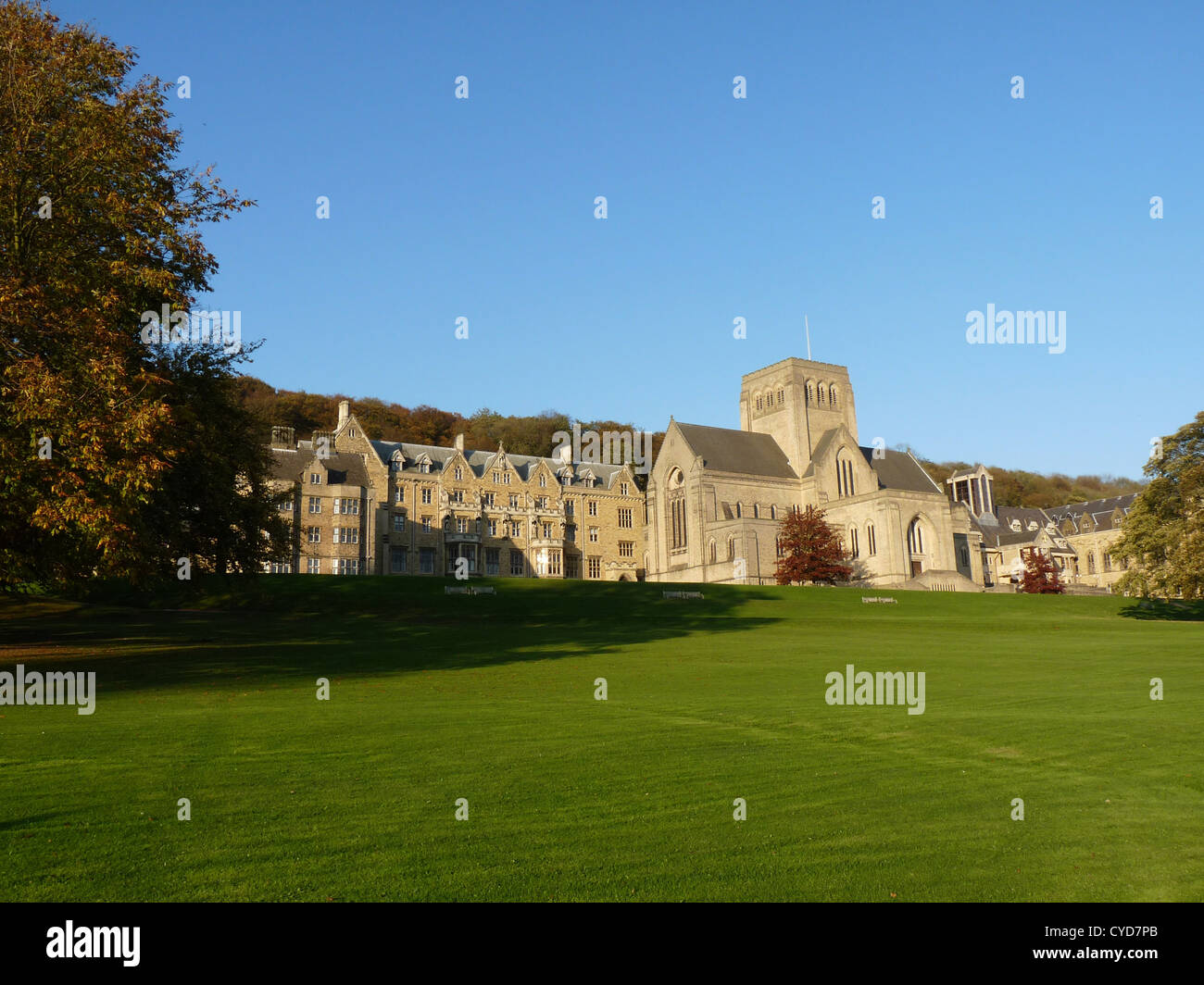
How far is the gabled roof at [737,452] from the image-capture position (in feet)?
294

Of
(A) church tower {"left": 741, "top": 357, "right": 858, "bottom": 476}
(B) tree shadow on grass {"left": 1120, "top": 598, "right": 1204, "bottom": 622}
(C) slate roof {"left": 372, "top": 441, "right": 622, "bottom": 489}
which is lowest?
(B) tree shadow on grass {"left": 1120, "top": 598, "right": 1204, "bottom": 622}

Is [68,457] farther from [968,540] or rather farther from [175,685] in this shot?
[968,540]

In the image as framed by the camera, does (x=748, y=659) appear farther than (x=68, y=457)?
Yes

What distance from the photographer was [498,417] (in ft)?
442

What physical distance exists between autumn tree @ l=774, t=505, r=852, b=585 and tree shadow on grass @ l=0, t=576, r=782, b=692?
1628 centimetres

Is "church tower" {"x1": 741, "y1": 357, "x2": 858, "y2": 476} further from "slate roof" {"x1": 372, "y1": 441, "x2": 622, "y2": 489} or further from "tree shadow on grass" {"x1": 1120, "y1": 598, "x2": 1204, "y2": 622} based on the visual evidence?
"tree shadow on grass" {"x1": 1120, "y1": 598, "x2": 1204, "y2": 622}

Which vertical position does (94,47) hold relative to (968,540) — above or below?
above

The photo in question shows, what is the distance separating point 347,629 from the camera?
3569 centimetres

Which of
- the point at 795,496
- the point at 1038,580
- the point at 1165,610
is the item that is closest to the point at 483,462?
the point at 795,496

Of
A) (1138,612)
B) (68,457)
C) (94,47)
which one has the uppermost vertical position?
(94,47)

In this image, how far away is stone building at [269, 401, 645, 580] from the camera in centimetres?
7875

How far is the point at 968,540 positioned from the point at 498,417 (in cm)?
6592

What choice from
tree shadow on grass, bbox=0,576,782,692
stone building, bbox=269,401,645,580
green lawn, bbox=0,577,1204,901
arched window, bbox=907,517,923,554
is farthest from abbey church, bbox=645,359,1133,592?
green lawn, bbox=0,577,1204,901
